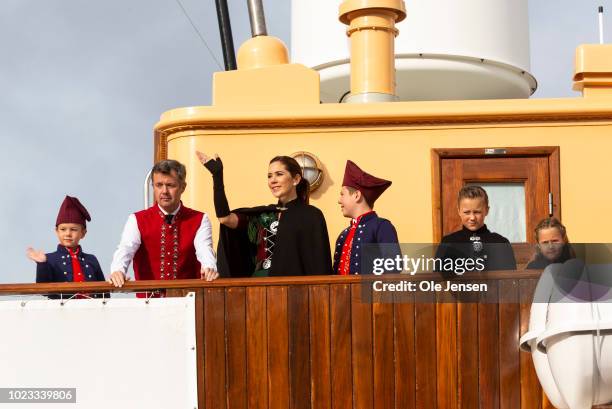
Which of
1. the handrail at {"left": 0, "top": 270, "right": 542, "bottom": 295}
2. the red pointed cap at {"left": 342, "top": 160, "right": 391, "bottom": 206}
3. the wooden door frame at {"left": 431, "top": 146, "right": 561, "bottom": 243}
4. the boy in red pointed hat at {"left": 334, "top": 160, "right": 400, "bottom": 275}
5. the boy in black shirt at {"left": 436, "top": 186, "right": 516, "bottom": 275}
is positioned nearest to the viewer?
the handrail at {"left": 0, "top": 270, "right": 542, "bottom": 295}

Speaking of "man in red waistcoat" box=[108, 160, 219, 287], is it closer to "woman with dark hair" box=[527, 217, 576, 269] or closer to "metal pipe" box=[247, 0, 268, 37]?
"woman with dark hair" box=[527, 217, 576, 269]

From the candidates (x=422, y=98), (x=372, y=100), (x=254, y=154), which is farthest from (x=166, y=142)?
(x=422, y=98)

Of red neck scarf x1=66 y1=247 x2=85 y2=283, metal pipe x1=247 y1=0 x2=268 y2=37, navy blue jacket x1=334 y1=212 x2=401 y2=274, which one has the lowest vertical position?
red neck scarf x1=66 y1=247 x2=85 y2=283

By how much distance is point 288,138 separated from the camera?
11492 mm

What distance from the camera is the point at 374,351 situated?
9125mm

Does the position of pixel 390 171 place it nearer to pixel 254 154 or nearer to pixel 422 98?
pixel 254 154

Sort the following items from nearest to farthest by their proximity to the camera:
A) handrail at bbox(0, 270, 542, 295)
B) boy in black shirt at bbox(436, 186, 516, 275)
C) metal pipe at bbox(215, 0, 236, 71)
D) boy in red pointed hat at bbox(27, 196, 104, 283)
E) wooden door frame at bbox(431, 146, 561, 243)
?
handrail at bbox(0, 270, 542, 295) < boy in black shirt at bbox(436, 186, 516, 275) < boy in red pointed hat at bbox(27, 196, 104, 283) < wooden door frame at bbox(431, 146, 561, 243) < metal pipe at bbox(215, 0, 236, 71)

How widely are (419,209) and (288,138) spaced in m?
1.27

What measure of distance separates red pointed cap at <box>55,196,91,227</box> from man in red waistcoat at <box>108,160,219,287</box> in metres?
0.61

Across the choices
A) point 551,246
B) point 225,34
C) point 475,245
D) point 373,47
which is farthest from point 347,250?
point 225,34

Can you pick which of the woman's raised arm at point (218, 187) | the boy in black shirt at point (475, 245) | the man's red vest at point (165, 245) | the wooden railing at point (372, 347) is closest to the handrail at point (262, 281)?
the wooden railing at point (372, 347)

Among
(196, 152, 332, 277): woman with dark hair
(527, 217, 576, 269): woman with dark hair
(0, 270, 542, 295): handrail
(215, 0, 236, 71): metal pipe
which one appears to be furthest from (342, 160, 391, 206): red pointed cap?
(215, 0, 236, 71): metal pipe

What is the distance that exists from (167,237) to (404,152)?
104 inches

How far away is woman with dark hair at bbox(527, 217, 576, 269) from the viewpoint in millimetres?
9086
